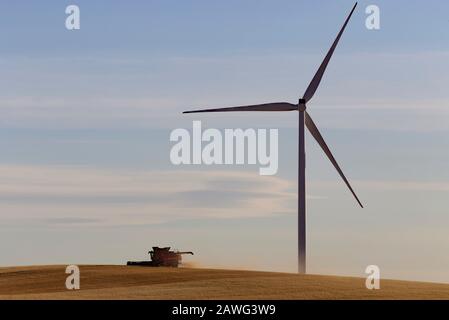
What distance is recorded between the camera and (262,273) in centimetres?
8125

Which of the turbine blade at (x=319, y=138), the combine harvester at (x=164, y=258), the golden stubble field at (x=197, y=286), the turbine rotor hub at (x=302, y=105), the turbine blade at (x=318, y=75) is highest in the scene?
the turbine blade at (x=318, y=75)

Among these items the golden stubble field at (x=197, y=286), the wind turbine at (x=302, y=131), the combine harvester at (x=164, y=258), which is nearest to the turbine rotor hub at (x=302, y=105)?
the wind turbine at (x=302, y=131)

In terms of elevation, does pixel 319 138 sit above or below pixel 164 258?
above

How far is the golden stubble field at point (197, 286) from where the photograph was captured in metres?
60.2

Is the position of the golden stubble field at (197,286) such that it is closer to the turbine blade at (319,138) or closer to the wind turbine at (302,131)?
the wind turbine at (302,131)

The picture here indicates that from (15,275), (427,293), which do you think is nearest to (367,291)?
(427,293)

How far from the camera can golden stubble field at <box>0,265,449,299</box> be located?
198ft

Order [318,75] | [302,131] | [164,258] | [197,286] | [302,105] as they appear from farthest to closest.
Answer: [164,258] < [318,75] < [302,105] < [302,131] < [197,286]

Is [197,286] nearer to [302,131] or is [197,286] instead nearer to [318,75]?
[302,131]

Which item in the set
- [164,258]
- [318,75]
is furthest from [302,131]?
[164,258]

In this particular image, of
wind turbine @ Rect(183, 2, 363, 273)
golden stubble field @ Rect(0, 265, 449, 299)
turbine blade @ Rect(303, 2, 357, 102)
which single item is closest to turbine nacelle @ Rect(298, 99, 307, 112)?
wind turbine @ Rect(183, 2, 363, 273)

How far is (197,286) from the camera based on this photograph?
222 feet

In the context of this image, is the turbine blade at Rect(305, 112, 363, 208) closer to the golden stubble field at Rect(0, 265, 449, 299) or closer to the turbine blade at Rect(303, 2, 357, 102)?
the turbine blade at Rect(303, 2, 357, 102)
